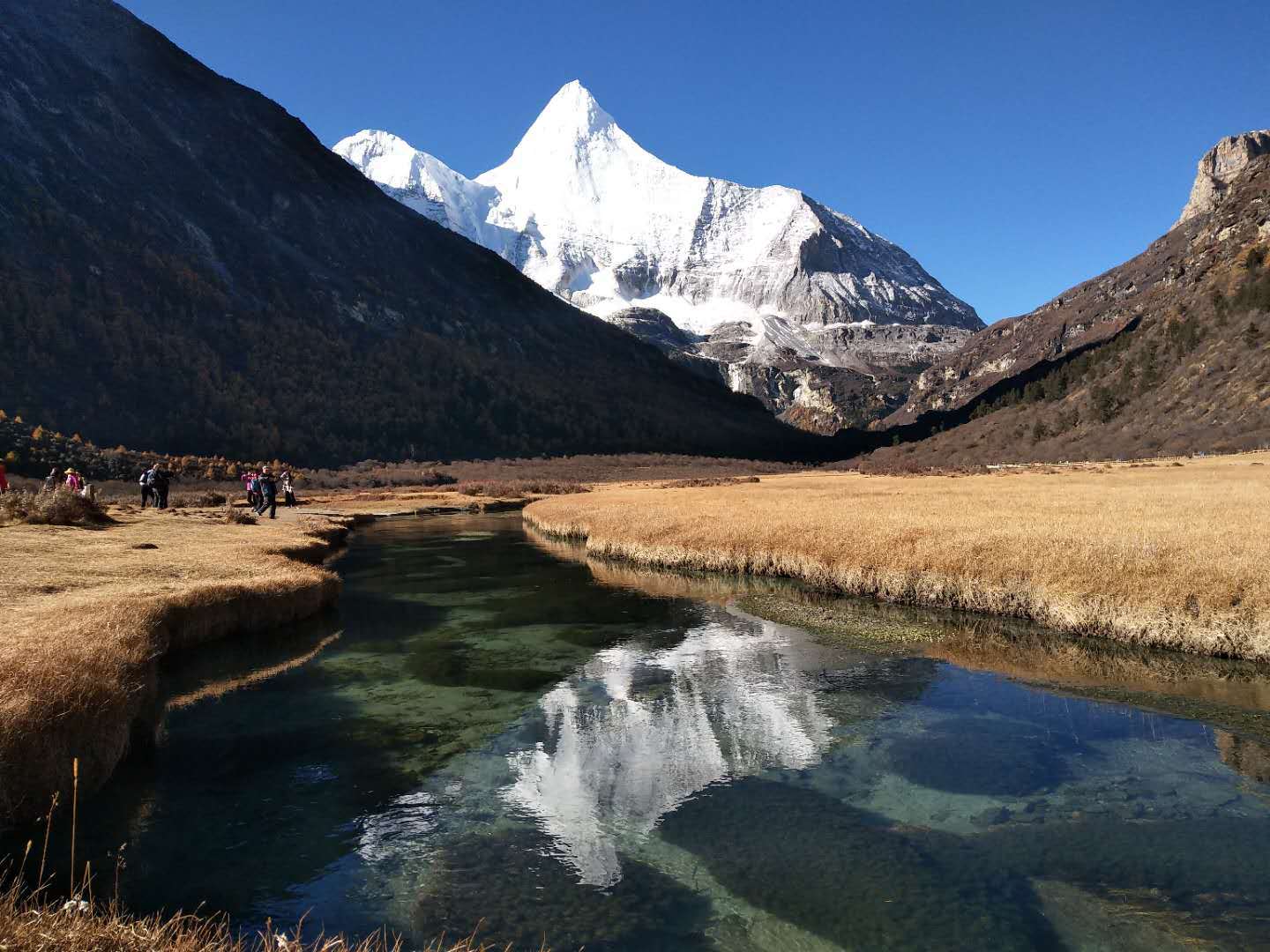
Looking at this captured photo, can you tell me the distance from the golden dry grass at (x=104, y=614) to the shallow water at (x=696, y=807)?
1034 millimetres

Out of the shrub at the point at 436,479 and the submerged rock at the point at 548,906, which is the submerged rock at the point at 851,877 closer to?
A: the submerged rock at the point at 548,906

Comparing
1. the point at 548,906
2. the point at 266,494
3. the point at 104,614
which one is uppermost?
the point at 266,494

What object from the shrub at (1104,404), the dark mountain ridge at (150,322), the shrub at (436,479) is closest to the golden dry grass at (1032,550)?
the shrub at (436,479)

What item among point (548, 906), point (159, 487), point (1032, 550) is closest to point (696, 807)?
point (548, 906)

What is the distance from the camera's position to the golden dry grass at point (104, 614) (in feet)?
38.5

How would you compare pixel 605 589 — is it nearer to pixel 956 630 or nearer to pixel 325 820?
pixel 956 630

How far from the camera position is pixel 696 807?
12.8 metres

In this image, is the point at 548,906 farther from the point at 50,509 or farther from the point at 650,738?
the point at 50,509

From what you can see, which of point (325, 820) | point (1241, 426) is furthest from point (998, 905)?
point (1241, 426)

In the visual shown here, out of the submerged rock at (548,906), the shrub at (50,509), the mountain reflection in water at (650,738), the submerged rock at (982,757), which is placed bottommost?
the submerged rock at (548,906)

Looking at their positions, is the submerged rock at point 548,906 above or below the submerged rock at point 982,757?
below

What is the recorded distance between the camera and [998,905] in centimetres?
988

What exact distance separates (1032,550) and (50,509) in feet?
138

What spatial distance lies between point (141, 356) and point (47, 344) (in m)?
14.7
